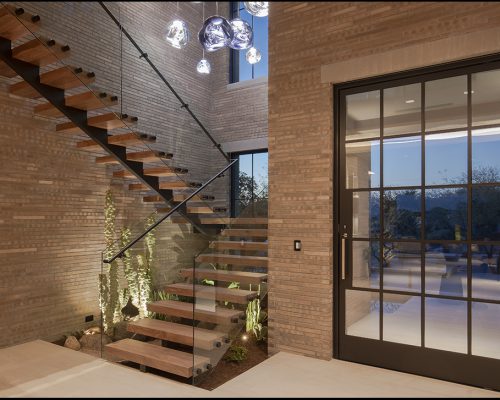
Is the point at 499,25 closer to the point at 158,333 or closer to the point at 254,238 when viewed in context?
the point at 254,238

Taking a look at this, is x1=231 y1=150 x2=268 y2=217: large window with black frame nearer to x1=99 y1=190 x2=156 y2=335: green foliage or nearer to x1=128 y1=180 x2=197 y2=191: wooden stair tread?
x1=128 y1=180 x2=197 y2=191: wooden stair tread

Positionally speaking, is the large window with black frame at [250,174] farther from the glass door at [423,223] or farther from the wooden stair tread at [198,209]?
the glass door at [423,223]

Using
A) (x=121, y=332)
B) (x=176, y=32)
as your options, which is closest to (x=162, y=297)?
(x=121, y=332)

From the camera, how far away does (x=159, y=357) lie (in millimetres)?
3902

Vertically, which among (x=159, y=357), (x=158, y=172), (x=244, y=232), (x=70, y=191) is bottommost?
(x=159, y=357)

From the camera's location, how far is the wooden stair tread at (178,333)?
153 inches

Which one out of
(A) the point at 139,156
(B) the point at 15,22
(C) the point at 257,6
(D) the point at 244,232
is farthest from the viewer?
(A) the point at 139,156

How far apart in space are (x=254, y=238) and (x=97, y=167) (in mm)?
2704

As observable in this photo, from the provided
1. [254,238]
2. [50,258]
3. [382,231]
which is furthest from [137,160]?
[382,231]

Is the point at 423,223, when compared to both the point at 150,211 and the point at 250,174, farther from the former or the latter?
the point at 250,174

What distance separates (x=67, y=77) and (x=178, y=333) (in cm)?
308

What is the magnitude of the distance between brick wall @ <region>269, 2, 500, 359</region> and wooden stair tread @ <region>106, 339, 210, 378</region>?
93 cm

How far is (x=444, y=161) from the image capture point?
354cm

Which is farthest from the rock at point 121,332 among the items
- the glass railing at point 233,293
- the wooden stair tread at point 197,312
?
the glass railing at point 233,293
